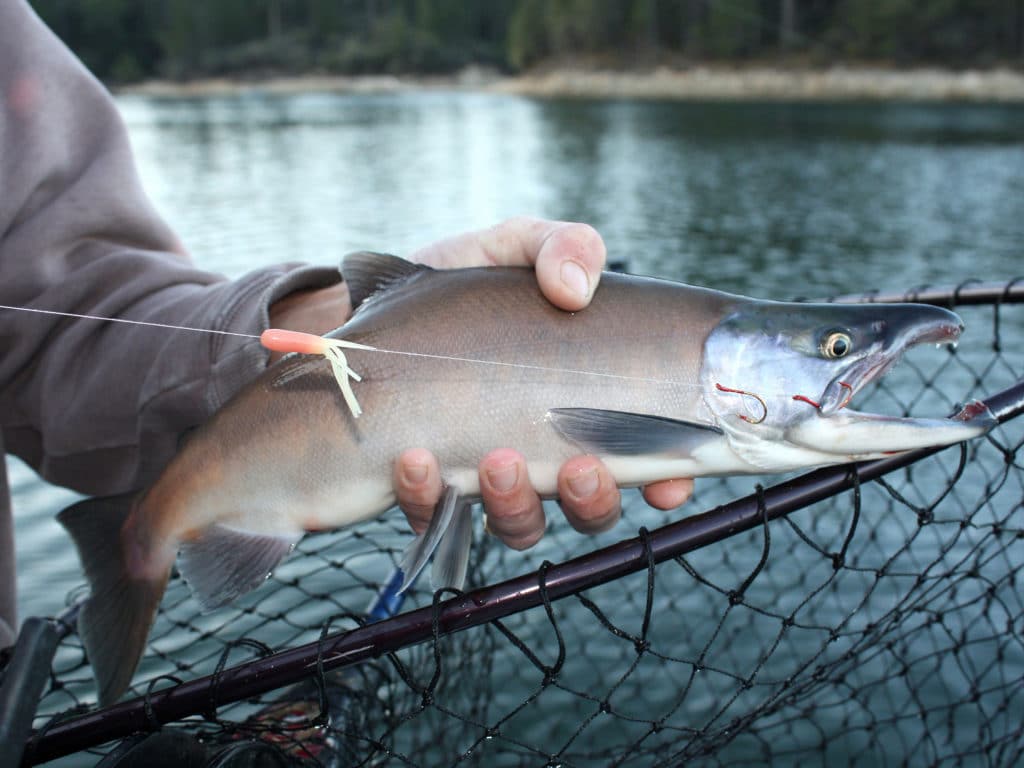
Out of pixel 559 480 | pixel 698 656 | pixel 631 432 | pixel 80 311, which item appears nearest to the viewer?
pixel 631 432

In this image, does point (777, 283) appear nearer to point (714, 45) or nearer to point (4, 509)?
point (4, 509)

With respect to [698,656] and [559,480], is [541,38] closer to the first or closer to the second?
[698,656]

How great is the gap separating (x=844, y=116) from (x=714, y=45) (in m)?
36.7

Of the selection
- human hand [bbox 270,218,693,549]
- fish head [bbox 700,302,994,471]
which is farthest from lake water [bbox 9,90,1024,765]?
fish head [bbox 700,302,994,471]

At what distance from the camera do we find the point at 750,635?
15.7 feet

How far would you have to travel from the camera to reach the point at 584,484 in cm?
204

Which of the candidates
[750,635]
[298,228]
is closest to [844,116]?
[298,228]

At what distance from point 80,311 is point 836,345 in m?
2.04

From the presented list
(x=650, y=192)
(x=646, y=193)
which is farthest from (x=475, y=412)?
(x=650, y=192)

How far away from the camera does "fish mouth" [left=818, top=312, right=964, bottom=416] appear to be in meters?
1.98

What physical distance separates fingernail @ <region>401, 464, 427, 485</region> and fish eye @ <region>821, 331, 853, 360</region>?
913mm

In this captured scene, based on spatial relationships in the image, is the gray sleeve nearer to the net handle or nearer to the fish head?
the net handle

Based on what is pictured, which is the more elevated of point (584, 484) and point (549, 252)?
point (549, 252)

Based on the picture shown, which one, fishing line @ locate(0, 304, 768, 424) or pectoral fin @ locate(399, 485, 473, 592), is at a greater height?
fishing line @ locate(0, 304, 768, 424)
